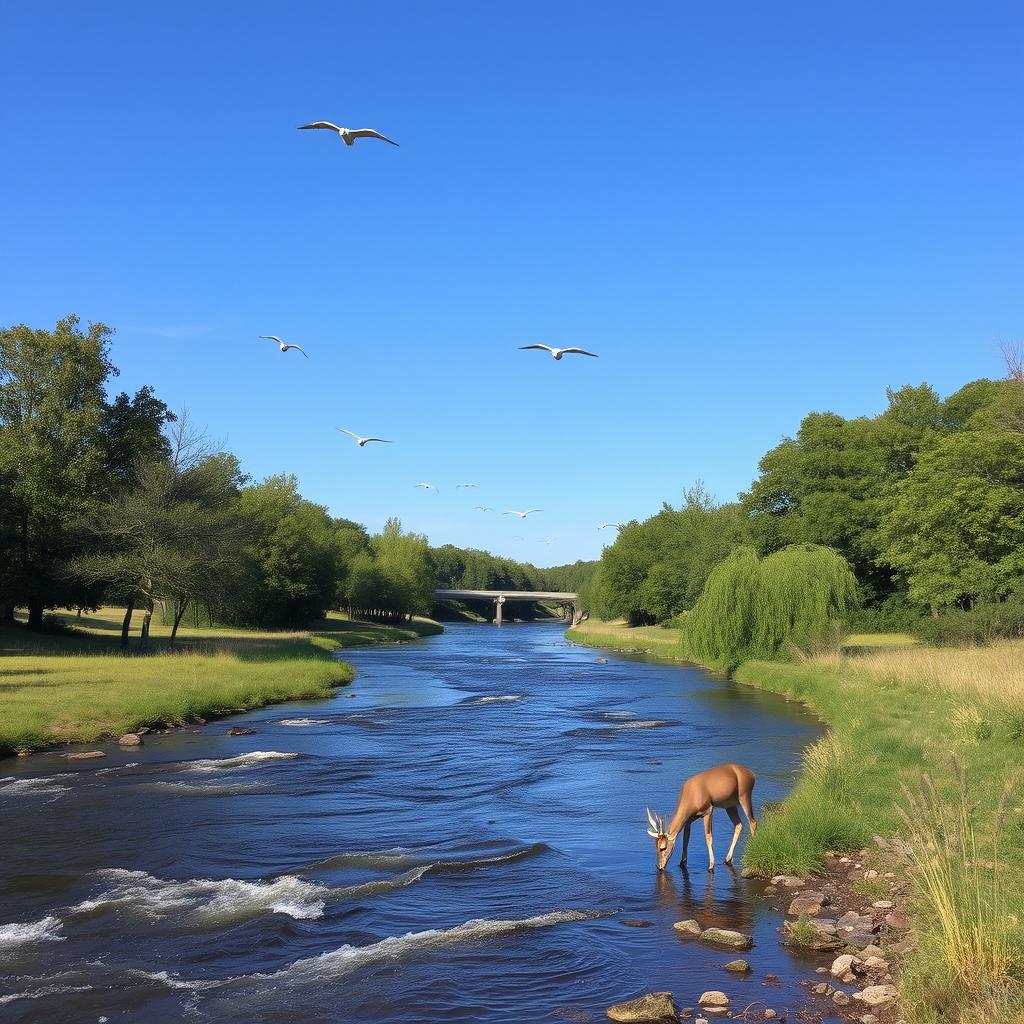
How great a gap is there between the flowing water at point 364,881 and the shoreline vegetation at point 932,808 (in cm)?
142

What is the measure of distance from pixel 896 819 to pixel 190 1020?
389 inches

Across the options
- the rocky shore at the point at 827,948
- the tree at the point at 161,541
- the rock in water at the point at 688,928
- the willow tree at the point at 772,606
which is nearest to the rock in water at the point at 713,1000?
the rocky shore at the point at 827,948

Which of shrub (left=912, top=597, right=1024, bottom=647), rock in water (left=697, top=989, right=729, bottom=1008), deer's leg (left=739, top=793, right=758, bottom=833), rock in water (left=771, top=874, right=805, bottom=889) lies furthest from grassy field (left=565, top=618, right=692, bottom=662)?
rock in water (left=697, top=989, right=729, bottom=1008)

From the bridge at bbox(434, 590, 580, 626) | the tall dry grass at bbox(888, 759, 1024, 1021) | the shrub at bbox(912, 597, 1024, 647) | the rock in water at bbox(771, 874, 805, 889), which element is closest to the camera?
the tall dry grass at bbox(888, 759, 1024, 1021)

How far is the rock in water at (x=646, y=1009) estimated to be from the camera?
865 cm

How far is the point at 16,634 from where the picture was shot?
49.2 m

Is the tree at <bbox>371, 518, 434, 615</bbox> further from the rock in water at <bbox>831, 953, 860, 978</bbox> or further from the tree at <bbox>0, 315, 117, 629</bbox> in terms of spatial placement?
the rock in water at <bbox>831, 953, 860, 978</bbox>

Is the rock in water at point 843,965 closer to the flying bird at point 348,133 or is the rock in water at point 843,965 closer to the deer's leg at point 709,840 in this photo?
the deer's leg at point 709,840

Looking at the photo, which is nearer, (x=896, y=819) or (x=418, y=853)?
(x=896, y=819)

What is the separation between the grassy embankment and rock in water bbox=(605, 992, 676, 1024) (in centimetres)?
2013

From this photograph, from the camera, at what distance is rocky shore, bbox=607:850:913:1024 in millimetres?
8742

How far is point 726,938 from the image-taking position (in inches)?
420

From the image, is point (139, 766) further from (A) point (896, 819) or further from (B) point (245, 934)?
(A) point (896, 819)

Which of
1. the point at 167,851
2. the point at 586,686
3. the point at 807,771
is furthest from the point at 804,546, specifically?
the point at 167,851
